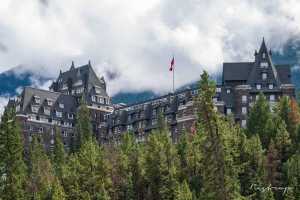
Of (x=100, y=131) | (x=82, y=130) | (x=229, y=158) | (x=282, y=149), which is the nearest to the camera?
(x=229, y=158)

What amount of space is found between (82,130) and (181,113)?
78.5 ft

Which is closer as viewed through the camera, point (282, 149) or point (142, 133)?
point (282, 149)

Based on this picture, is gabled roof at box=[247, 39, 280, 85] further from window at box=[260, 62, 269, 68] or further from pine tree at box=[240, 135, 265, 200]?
pine tree at box=[240, 135, 265, 200]

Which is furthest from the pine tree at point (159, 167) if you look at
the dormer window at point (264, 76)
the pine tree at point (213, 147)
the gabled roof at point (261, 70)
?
the dormer window at point (264, 76)

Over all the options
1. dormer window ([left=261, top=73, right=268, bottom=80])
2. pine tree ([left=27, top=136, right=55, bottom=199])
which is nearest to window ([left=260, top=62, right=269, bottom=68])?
dormer window ([left=261, top=73, right=268, bottom=80])

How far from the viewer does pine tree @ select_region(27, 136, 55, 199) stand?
10775 centimetres

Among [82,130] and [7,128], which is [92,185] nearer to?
[7,128]

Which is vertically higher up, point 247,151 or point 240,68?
point 240,68

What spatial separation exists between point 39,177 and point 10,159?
17.0 m

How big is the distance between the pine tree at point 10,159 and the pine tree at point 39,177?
5.14 m

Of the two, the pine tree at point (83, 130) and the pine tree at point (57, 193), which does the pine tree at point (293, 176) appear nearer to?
the pine tree at point (57, 193)

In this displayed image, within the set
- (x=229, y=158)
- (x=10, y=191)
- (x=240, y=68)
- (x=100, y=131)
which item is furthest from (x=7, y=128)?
(x=100, y=131)

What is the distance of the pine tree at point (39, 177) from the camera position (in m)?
108

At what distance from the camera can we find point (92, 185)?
9919cm
